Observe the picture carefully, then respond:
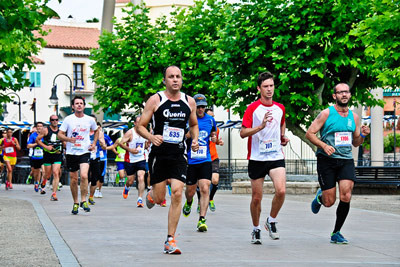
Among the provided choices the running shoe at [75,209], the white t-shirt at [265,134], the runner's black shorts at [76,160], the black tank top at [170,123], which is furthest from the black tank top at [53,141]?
the black tank top at [170,123]

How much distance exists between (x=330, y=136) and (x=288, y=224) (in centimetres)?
292

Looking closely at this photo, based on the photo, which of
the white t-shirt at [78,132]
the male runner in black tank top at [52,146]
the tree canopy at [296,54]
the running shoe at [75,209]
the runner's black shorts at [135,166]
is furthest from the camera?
the tree canopy at [296,54]

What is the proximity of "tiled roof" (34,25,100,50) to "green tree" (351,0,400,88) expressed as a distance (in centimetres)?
5555

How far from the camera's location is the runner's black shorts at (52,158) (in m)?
20.4

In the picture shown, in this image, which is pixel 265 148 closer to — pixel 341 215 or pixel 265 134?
pixel 265 134

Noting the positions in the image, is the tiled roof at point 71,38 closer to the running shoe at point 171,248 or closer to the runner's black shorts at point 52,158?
the runner's black shorts at point 52,158

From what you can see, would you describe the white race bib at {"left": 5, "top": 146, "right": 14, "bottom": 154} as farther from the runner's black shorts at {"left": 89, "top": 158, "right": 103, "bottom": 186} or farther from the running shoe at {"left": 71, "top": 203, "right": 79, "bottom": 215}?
the running shoe at {"left": 71, "top": 203, "right": 79, "bottom": 215}

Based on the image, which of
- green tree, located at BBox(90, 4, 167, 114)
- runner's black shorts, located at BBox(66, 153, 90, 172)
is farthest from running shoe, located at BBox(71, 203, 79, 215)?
green tree, located at BBox(90, 4, 167, 114)

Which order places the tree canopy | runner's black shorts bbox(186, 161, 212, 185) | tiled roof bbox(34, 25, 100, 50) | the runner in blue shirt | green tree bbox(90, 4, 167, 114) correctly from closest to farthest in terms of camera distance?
1. the runner in blue shirt
2. runner's black shorts bbox(186, 161, 212, 185)
3. the tree canopy
4. green tree bbox(90, 4, 167, 114)
5. tiled roof bbox(34, 25, 100, 50)

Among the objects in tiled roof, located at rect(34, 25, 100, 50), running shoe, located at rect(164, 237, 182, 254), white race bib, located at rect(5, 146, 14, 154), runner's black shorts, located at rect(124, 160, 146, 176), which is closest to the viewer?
running shoe, located at rect(164, 237, 182, 254)

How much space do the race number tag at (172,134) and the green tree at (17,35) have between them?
1602mm

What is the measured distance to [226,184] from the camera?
95.6 feet

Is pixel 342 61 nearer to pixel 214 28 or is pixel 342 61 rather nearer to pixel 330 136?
pixel 214 28

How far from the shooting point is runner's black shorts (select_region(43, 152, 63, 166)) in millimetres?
20422
